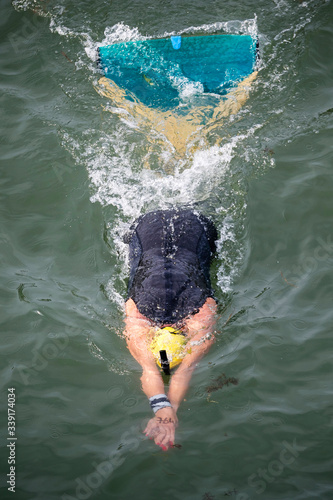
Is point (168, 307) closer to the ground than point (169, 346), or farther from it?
farther from it

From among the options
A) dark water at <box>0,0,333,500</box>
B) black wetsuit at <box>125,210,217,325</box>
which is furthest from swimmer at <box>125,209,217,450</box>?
dark water at <box>0,0,333,500</box>

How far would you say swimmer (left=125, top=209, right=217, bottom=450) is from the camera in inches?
140

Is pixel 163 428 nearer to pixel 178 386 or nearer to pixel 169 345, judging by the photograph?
pixel 178 386

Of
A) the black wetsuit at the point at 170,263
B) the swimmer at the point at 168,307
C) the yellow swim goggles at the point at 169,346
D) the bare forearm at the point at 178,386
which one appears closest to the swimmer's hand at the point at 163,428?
the swimmer at the point at 168,307

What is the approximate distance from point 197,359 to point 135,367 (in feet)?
1.71

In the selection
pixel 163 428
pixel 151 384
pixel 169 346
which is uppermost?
pixel 169 346

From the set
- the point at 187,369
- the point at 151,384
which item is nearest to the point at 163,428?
the point at 151,384

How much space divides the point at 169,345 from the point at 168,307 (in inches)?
13.0

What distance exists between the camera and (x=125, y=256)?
4.68 meters

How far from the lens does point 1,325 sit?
13.9ft

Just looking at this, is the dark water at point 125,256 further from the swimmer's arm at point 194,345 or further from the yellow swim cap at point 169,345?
the yellow swim cap at point 169,345

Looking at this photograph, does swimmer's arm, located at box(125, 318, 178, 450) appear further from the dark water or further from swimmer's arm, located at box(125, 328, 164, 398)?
the dark water

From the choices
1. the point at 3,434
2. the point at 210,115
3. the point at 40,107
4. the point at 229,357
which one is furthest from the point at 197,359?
the point at 40,107

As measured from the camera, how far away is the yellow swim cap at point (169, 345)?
359cm
